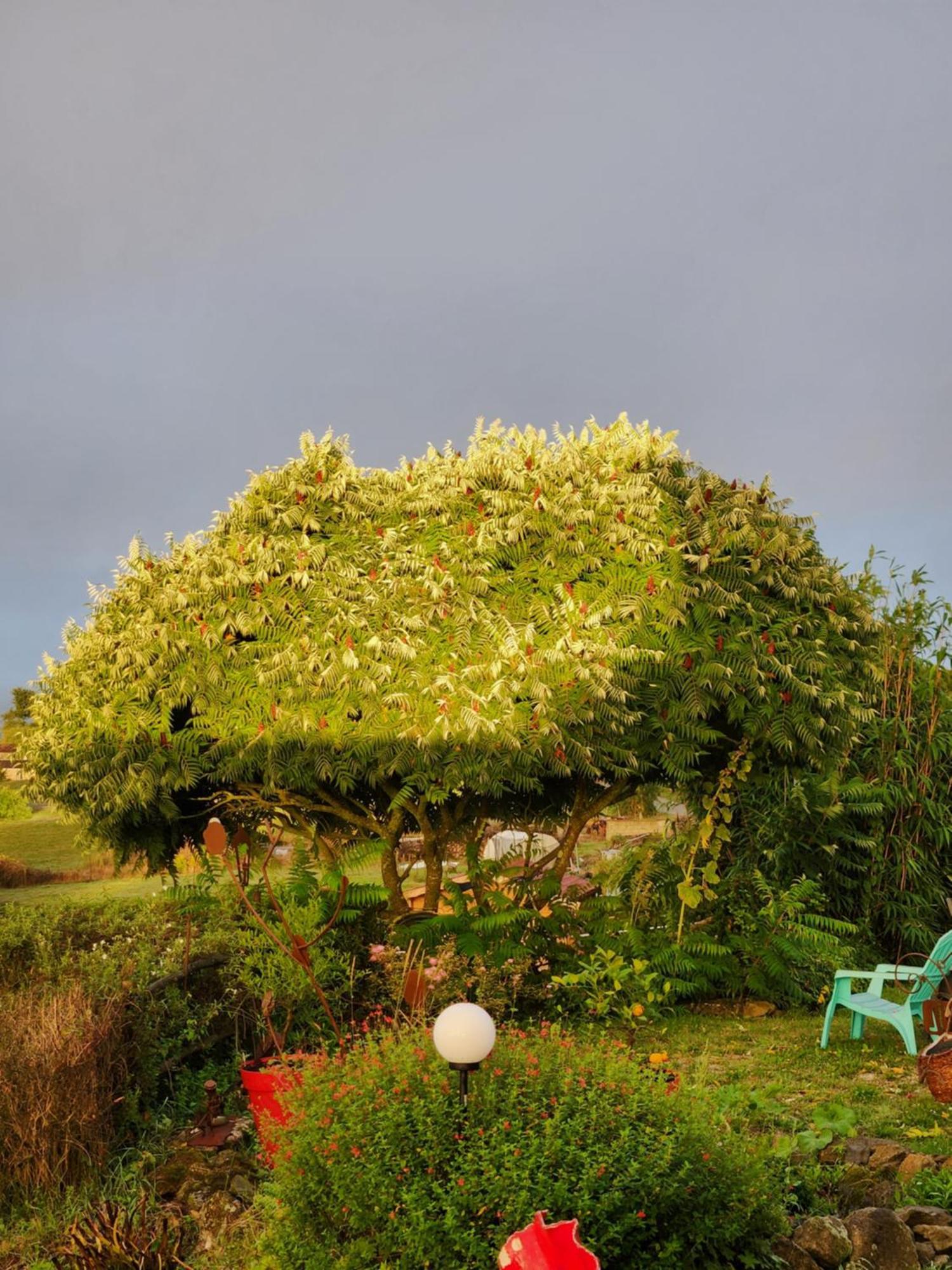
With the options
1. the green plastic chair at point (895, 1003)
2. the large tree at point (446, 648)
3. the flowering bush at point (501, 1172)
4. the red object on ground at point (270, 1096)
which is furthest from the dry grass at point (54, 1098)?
the green plastic chair at point (895, 1003)

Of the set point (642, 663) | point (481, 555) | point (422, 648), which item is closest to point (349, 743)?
point (422, 648)

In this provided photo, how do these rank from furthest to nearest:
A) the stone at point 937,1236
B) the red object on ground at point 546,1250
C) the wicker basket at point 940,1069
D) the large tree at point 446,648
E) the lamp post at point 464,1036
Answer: the large tree at point 446,648 < the wicker basket at point 940,1069 < the stone at point 937,1236 < the lamp post at point 464,1036 < the red object on ground at point 546,1250

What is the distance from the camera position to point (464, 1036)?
3.08m

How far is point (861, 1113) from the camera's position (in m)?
5.24

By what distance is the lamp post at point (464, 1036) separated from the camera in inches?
121

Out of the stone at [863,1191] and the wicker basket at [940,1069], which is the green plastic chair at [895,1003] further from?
the stone at [863,1191]

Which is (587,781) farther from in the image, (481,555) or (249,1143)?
(249,1143)

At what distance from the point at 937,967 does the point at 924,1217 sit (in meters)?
2.98

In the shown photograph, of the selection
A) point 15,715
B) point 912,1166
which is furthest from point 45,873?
point 912,1166

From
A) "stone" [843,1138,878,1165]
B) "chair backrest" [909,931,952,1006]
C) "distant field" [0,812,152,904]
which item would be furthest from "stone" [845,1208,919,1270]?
"distant field" [0,812,152,904]

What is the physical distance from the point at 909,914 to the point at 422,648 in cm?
539

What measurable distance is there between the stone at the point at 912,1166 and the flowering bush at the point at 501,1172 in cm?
99

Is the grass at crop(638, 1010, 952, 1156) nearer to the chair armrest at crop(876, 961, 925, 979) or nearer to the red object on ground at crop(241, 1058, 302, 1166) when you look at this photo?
the chair armrest at crop(876, 961, 925, 979)

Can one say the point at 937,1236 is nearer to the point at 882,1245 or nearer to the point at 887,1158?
the point at 882,1245
